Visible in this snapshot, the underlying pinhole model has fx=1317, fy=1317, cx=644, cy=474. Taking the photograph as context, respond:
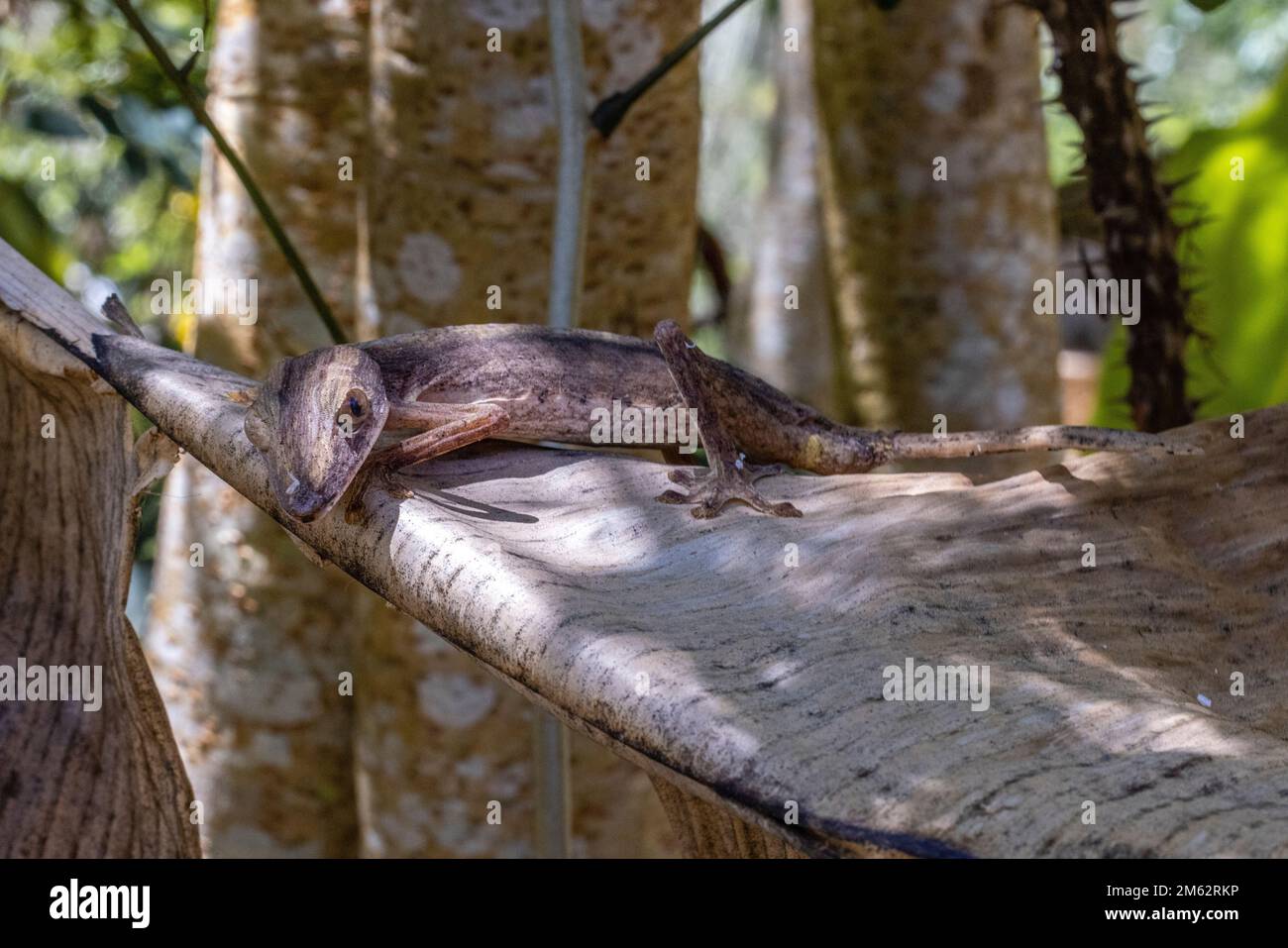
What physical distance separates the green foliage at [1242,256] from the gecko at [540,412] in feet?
3.97

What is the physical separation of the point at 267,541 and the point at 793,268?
16.1 feet

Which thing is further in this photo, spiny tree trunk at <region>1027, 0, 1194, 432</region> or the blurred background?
the blurred background

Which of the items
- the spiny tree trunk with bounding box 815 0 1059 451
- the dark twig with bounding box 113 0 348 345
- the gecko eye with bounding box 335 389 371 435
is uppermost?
the spiny tree trunk with bounding box 815 0 1059 451

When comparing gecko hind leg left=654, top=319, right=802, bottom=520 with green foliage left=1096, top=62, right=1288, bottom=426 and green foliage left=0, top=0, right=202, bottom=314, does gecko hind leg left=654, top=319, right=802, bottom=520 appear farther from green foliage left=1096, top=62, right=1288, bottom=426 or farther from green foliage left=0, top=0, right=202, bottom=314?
green foliage left=0, top=0, right=202, bottom=314

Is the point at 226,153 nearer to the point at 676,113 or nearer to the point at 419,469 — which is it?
the point at 419,469

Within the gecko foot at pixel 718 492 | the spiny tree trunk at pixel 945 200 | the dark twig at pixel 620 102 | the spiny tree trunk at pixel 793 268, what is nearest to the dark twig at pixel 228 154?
the dark twig at pixel 620 102

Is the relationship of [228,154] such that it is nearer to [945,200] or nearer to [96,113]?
[96,113]

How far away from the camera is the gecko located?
1.94m

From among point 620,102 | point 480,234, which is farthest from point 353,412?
point 480,234

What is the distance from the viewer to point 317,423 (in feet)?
6.52

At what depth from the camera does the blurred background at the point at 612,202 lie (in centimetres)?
315

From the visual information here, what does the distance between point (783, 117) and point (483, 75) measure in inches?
222

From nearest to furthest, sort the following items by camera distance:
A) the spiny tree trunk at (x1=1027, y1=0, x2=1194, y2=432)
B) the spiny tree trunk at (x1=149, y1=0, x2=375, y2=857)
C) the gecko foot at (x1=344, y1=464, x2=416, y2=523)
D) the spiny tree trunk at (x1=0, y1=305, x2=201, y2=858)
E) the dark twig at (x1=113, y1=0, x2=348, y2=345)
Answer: the gecko foot at (x1=344, y1=464, x2=416, y2=523)
the spiny tree trunk at (x1=0, y1=305, x2=201, y2=858)
the dark twig at (x1=113, y1=0, x2=348, y2=345)
the spiny tree trunk at (x1=1027, y1=0, x2=1194, y2=432)
the spiny tree trunk at (x1=149, y1=0, x2=375, y2=857)

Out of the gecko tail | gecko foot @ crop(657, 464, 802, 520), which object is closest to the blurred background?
the gecko tail
